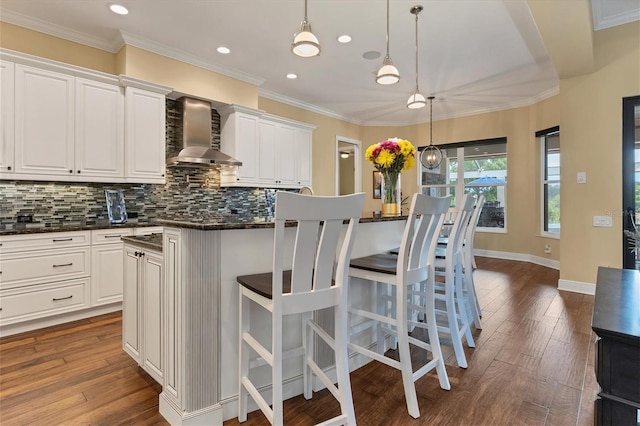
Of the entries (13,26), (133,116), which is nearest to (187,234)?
(133,116)

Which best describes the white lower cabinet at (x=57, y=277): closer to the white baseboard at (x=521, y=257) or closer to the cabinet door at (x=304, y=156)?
the cabinet door at (x=304, y=156)

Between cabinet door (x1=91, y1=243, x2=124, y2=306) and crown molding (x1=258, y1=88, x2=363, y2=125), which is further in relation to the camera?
crown molding (x1=258, y1=88, x2=363, y2=125)

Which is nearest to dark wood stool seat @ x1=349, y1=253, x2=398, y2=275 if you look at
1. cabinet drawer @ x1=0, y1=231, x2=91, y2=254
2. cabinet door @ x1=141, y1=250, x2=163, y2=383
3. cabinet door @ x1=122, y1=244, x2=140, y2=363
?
cabinet door @ x1=141, y1=250, x2=163, y2=383

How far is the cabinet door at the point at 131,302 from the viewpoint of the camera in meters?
2.00

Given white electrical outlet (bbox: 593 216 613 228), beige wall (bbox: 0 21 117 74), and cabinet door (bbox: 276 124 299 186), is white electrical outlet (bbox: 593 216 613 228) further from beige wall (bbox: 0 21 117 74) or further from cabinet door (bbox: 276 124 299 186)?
beige wall (bbox: 0 21 117 74)

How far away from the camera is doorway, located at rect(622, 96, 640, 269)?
359cm

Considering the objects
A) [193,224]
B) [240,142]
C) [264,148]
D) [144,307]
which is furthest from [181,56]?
[193,224]

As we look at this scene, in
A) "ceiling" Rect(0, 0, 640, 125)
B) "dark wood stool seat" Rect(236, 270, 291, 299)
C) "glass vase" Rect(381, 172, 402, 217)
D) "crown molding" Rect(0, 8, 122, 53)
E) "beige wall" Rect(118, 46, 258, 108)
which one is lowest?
"dark wood stool seat" Rect(236, 270, 291, 299)

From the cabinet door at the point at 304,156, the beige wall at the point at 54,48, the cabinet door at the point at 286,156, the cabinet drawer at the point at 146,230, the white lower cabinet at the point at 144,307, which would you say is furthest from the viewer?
the cabinet door at the point at 304,156

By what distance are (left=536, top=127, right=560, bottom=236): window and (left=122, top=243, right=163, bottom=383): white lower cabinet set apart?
6278mm

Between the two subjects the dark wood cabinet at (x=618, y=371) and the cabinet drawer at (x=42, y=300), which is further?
the cabinet drawer at (x=42, y=300)

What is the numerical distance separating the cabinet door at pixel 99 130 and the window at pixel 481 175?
609cm

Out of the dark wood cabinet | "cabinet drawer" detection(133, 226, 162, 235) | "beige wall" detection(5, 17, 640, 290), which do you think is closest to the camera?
the dark wood cabinet

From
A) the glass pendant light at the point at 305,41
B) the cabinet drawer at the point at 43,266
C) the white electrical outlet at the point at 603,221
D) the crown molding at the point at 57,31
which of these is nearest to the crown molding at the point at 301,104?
the crown molding at the point at 57,31
